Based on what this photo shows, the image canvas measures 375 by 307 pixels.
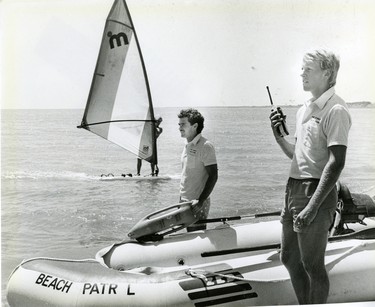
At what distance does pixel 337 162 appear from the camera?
8.48 ft

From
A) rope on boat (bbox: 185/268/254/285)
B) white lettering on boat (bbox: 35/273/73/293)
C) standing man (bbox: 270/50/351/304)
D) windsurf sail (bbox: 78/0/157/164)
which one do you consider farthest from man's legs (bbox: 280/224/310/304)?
windsurf sail (bbox: 78/0/157/164)

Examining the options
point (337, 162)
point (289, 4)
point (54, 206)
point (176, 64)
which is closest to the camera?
point (337, 162)

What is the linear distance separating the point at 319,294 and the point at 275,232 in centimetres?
86

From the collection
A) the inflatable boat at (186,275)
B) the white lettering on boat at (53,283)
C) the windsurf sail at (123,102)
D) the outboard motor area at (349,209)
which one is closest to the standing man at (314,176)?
the inflatable boat at (186,275)

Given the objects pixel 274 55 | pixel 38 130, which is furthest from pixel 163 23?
pixel 38 130

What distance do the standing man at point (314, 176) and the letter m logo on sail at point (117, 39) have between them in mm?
2093

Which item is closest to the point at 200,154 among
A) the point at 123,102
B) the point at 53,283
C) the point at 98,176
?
the point at 53,283

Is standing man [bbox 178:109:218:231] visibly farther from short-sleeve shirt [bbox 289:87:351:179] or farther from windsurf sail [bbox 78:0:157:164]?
windsurf sail [bbox 78:0:157:164]

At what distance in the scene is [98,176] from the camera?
4871mm

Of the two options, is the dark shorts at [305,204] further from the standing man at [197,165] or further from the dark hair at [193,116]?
the dark hair at [193,116]

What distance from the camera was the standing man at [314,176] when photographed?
2605mm

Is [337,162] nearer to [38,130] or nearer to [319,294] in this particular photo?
[319,294]

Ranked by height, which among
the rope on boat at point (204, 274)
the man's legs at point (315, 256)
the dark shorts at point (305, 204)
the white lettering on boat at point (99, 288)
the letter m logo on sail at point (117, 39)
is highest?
the letter m logo on sail at point (117, 39)

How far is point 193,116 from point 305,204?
3.56ft
